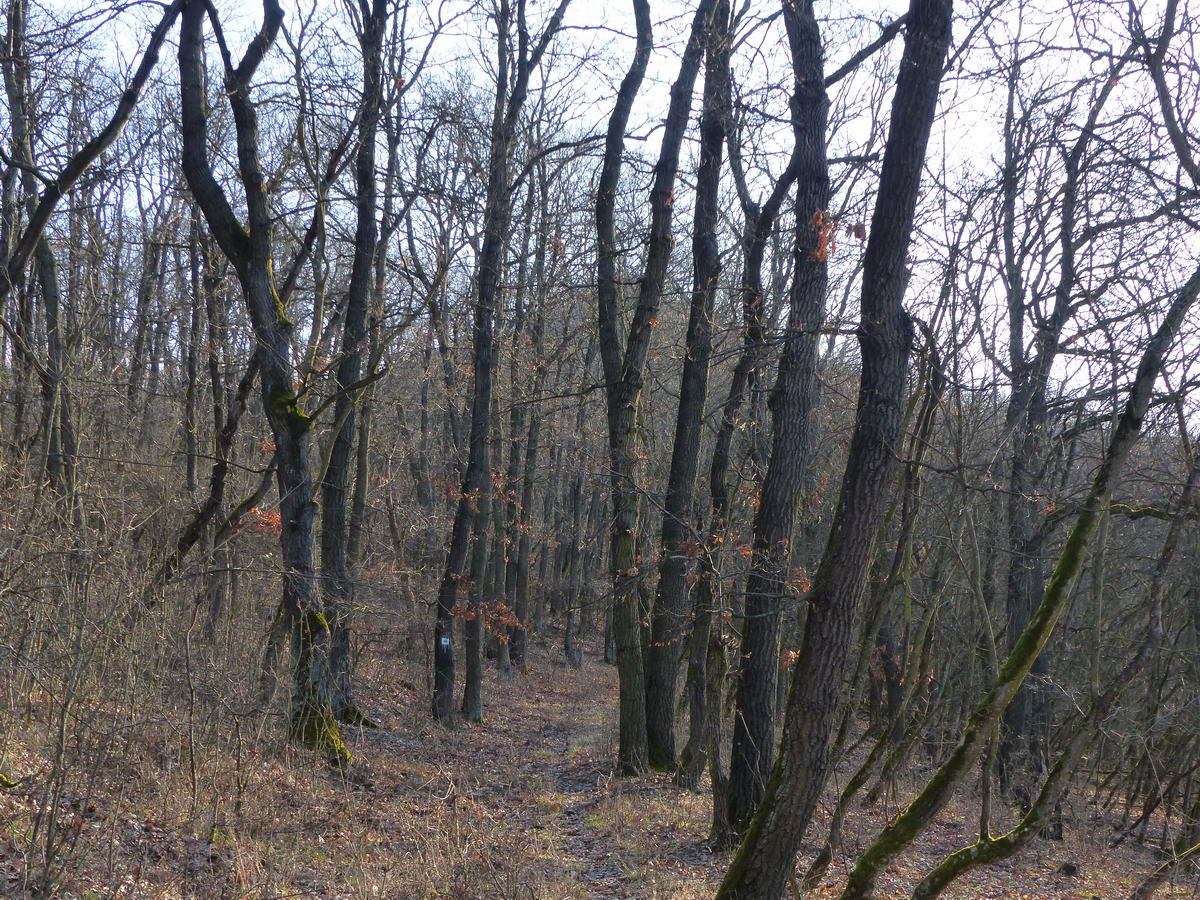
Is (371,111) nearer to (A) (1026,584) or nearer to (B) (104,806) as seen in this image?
(B) (104,806)

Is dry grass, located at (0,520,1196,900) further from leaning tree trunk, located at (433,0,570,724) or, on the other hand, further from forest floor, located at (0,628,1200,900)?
leaning tree trunk, located at (433,0,570,724)

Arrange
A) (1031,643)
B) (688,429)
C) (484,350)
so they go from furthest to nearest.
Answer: (484,350) < (688,429) < (1031,643)

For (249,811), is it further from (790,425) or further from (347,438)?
(347,438)

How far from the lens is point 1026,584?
12.6 metres

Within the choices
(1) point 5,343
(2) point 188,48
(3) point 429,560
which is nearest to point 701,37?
(2) point 188,48

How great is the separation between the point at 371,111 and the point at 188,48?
7.55ft

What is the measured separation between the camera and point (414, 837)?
679cm

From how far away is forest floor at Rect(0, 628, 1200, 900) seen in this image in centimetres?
539

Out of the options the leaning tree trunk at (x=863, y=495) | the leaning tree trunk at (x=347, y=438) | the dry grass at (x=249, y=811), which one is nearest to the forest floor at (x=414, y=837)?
the dry grass at (x=249, y=811)

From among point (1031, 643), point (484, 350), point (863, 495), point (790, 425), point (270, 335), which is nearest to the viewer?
point (863, 495)

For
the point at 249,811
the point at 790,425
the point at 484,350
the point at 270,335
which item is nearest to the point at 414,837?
the point at 249,811

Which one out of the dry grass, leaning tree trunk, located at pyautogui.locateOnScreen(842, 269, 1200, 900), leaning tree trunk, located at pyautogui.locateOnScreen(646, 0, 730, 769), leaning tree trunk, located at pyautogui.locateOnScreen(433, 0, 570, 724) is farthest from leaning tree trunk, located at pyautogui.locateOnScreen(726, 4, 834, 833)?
leaning tree trunk, located at pyautogui.locateOnScreen(433, 0, 570, 724)

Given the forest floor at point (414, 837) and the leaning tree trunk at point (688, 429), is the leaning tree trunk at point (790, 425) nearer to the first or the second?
the forest floor at point (414, 837)

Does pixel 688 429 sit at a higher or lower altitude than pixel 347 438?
higher
